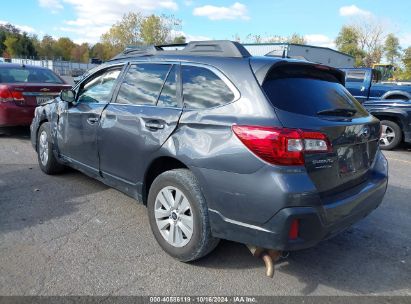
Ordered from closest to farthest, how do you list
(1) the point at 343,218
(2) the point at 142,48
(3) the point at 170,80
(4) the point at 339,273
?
(1) the point at 343,218, (4) the point at 339,273, (3) the point at 170,80, (2) the point at 142,48

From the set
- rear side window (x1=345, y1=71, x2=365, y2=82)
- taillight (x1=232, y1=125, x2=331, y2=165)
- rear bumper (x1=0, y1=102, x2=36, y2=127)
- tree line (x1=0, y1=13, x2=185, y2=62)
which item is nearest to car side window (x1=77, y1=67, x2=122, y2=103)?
taillight (x1=232, y1=125, x2=331, y2=165)

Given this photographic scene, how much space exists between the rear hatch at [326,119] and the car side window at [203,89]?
347 mm

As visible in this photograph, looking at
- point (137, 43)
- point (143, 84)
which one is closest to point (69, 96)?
point (143, 84)

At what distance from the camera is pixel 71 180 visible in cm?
525

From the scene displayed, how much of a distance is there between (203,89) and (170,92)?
1.30ft

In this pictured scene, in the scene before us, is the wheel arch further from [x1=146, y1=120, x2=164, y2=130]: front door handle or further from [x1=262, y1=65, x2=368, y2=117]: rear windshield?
[x1=262, y1=65, x2=368, y2=117]: rear windshield

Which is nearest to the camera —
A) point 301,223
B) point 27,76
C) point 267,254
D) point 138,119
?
point 301,223

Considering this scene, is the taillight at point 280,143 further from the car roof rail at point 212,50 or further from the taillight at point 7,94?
the taillight at point 7,94

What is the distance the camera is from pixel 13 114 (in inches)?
293

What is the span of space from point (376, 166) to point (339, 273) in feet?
3.49

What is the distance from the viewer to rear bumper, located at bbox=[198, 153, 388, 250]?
8.44 feet

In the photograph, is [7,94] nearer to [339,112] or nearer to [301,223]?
[339,112]

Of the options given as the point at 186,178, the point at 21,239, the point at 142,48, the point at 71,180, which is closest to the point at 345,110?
the point at 186,178

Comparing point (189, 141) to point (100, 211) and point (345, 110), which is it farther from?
point (100, 211)
